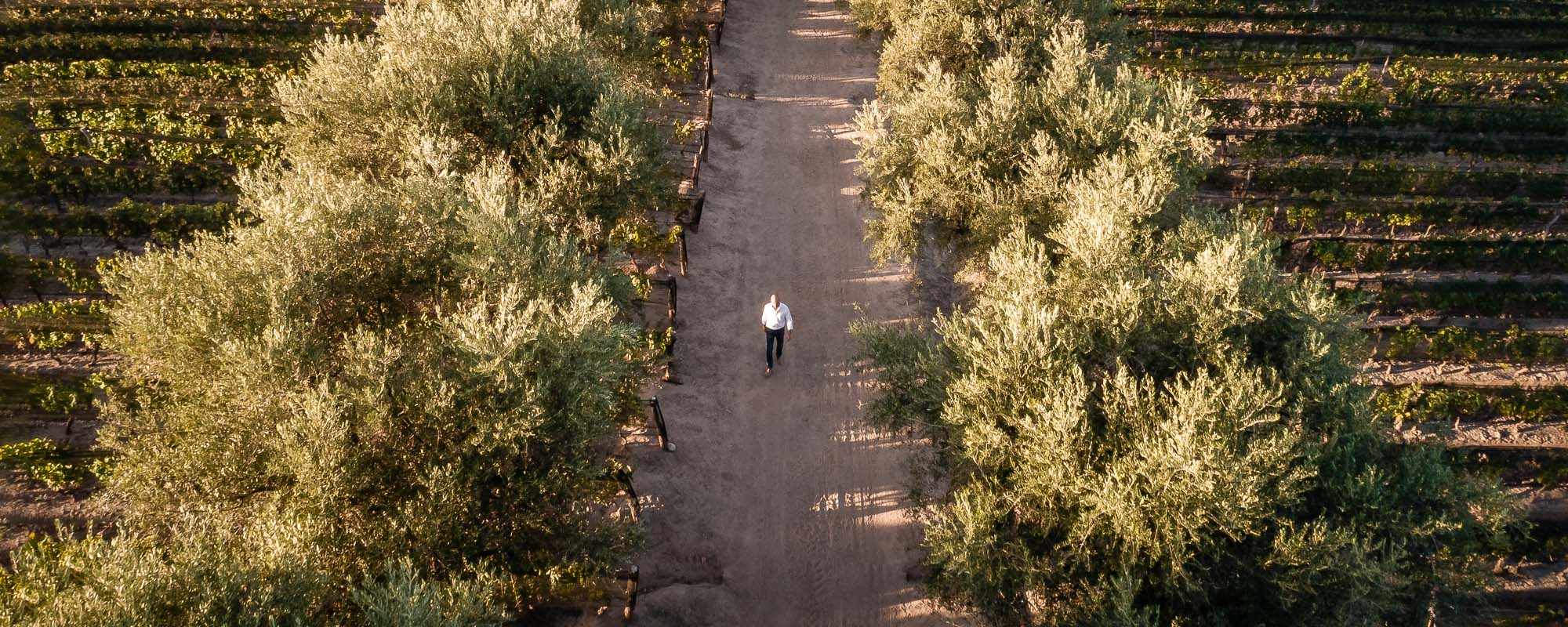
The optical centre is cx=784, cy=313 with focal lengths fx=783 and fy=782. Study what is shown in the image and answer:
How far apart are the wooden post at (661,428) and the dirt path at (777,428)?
0.21 meters

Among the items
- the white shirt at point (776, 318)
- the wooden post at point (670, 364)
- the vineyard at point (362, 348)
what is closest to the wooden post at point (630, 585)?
the vineyard at point (362, 348)

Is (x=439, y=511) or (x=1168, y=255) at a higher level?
(x=1168, y=255)

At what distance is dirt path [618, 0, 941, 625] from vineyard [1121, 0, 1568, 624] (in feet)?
34.6

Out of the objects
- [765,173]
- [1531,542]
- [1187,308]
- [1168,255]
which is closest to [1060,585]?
[1187,308]

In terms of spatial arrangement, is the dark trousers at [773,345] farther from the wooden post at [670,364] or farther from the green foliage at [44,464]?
the green foliage at [44,464]

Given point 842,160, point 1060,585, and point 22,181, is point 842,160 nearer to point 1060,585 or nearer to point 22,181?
point 1060,585

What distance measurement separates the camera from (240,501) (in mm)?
12195

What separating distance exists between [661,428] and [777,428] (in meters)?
2.81

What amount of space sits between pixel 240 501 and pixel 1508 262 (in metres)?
33.9

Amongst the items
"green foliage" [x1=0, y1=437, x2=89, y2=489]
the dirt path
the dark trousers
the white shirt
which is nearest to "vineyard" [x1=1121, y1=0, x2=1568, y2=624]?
the dirt path

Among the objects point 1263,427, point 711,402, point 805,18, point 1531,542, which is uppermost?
point 805,18

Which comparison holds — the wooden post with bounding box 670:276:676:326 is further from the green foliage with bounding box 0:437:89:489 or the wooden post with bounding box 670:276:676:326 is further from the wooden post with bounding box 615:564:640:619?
the green foliage with bounding box 0:437:89:489

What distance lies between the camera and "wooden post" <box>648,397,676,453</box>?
17.6 metres

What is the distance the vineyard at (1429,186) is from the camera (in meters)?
20.6
